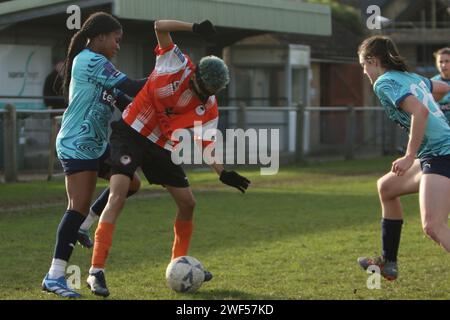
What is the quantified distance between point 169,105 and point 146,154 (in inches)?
16.8

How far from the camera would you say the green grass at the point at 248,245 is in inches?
307

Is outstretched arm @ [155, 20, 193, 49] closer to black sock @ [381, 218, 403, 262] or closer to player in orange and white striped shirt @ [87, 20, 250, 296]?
player in orange and white striped shirt @ [87, 20, 250, 296]

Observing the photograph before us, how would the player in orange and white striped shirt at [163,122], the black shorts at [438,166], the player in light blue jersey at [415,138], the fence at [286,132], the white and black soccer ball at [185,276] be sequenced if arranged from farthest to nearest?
the fence at [286,132] < the white and black soccer ball at [185,276] < the player in orange and white striped shirt at [163,122] < the black shorts at [438,166] < the player in light blue jersey at [415,138]

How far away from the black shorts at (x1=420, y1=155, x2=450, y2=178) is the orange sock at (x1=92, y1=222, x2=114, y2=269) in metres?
2.37

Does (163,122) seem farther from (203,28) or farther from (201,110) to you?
(203,28)

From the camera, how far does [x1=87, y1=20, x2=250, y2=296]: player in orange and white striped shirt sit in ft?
24.5

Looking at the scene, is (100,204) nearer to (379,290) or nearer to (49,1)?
(379,290)

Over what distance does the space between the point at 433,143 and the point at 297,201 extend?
8.30 meters

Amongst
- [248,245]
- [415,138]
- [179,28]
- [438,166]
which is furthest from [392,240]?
[248,245]

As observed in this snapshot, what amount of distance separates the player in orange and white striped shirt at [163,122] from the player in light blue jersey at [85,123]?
0.45 ft

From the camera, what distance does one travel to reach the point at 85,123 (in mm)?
7562

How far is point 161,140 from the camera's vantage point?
310 inches

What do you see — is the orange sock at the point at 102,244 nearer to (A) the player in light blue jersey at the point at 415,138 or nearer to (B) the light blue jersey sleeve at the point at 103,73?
(B) the light blue jersey sleeve at the point at 103,73

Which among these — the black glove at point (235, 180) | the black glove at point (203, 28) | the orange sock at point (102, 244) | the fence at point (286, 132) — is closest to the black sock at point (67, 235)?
the orange sock at point (102, 244)
